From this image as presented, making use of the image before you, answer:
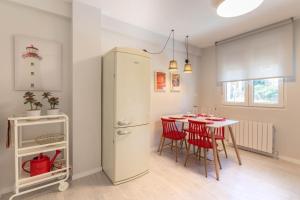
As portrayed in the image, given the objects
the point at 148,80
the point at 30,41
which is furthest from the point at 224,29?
the point at 30,41

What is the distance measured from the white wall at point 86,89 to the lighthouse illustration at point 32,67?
449 mm

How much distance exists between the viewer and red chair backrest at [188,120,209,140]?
241 centimetres

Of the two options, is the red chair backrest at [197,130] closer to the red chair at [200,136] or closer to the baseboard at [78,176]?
the red chair at [200,136]

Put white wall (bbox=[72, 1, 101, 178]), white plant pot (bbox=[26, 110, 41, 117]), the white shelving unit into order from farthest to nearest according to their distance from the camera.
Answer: white wall (bbox=[72, 1, 101, 178]), white plant pot (bbox=[26, 110, 41, 117]), the white shelving unit

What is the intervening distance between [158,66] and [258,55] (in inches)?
80.8

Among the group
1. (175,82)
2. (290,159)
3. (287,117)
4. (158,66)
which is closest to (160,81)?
(158,66)

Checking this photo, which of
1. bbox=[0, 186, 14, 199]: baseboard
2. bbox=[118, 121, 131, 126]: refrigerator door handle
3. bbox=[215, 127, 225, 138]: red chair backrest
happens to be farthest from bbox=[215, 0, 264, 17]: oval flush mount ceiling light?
bbox=[0, 186, 14, 199]: baseboard

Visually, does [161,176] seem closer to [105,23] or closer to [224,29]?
[105,23]

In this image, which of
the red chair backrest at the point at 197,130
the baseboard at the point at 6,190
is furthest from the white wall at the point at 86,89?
the red chair backrest at the point at 197,130

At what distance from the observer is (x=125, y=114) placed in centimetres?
212

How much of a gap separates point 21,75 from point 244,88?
404cm

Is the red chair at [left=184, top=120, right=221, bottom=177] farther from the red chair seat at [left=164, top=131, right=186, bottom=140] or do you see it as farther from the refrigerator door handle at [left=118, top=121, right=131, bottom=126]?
the refrigerator door handle at [left=118, top=121, right=131, bottom=126]

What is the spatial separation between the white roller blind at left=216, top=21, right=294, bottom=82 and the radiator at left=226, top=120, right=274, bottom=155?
3.22ft

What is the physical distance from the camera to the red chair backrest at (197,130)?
241 centimetres
